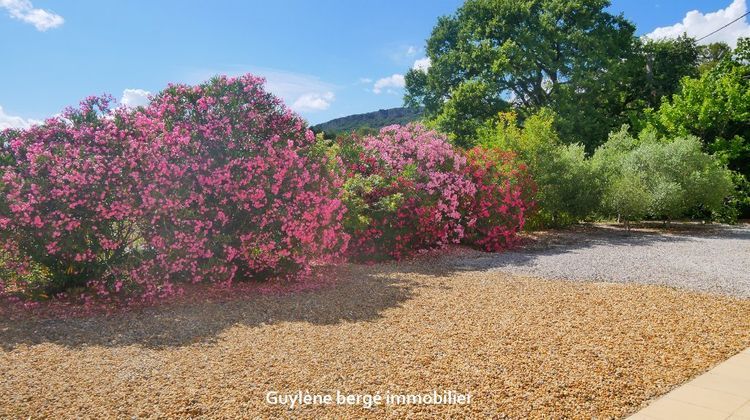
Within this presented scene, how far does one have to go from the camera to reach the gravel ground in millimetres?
3682

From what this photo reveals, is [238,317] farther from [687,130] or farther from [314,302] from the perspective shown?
[687,130]

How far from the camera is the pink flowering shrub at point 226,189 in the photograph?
698 cm

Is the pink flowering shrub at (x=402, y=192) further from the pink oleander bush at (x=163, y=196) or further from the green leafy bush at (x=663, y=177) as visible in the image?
the green leafy bush at (x=663, y=177)

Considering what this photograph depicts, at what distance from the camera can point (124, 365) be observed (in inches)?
176

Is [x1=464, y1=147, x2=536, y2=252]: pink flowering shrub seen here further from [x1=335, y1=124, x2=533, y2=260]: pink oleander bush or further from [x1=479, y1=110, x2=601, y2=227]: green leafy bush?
[x1=479, y1=110, x2=601, y2=227]: green leafy bush

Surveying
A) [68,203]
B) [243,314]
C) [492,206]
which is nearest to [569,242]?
[492,206]

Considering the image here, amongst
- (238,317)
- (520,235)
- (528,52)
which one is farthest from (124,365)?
(528,52)

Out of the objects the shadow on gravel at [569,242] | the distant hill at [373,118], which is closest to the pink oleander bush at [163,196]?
the shadow on gravel at [569,242]

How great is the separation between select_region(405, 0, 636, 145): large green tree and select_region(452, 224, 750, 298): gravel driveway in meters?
11.0

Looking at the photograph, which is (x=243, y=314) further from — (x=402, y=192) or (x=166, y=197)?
(x=402, y=192)

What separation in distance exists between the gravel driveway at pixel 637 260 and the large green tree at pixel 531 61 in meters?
11.0

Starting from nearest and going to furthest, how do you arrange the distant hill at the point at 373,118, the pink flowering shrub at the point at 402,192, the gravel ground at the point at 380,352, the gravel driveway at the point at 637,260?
1. the gravel ground at the point at 380,352
2. the gravel driveway at the point at 637,260
3. the pink flowering shrub at the point at 402,192
4. the distant hill at the point at 373,118

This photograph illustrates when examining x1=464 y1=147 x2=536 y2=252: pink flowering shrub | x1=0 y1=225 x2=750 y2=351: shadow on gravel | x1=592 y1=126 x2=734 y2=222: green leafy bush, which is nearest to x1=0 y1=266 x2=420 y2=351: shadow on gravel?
x1=0 y1=225 x2=750 y2=351: shadow on gravel

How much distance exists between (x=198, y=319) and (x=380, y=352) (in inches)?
99.0
